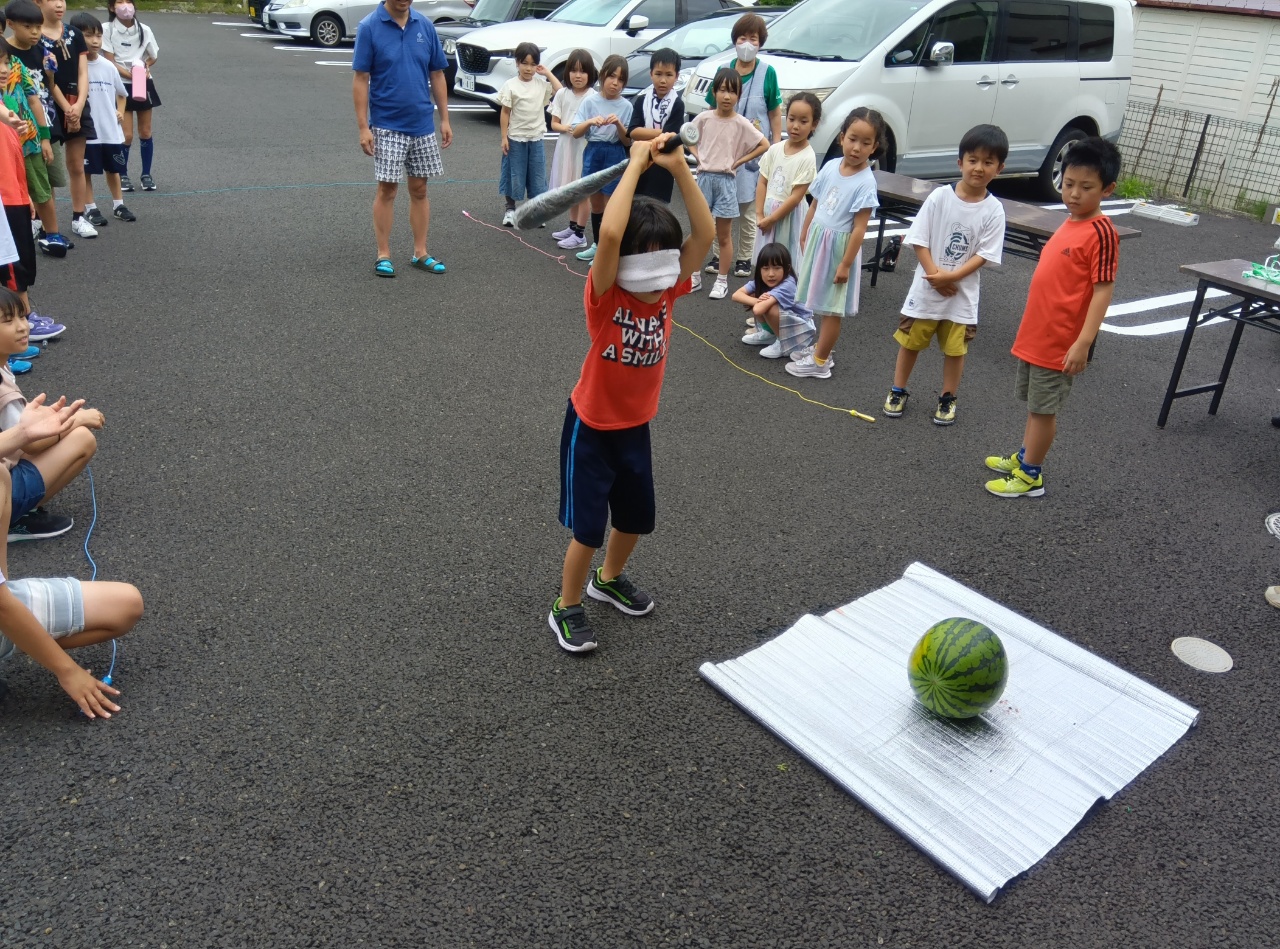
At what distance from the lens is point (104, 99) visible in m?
7.90

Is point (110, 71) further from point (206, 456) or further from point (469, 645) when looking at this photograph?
point (469, 645)

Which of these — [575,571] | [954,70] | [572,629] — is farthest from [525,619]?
[954,70]

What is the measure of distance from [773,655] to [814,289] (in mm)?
3125

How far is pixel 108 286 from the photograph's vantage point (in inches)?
275

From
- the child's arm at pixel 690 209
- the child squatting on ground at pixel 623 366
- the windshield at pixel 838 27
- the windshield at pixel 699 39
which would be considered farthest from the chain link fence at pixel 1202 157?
the child squatting on ground at pixel 623 366

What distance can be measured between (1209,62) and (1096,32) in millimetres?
2780

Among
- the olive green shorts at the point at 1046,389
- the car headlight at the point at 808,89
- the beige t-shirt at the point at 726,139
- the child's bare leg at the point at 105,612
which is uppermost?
the car headlight at the point at 808,89

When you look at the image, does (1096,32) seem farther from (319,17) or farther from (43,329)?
(319,17)

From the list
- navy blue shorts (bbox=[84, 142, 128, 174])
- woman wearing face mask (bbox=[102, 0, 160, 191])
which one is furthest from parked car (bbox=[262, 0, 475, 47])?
navy blue shorts (bbox=[84, 142, 128, 174])

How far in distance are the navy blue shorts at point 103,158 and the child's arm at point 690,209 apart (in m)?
6.80

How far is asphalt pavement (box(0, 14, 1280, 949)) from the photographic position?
105 inches

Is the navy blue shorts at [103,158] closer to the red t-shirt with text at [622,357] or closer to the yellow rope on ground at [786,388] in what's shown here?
the yellow rope on ground at [786,388]

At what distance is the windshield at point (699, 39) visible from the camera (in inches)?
433

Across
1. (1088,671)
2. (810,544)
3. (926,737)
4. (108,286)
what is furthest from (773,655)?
(108,286)
